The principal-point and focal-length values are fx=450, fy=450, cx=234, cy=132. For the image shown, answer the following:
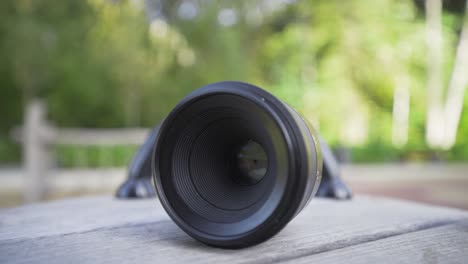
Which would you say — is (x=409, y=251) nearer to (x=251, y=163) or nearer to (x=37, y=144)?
(x=251, y=163)

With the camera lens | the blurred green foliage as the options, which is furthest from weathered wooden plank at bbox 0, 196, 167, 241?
the blurred green foliage

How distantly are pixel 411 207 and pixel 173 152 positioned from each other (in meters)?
0.90

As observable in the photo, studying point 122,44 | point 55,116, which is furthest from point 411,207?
point 55,116

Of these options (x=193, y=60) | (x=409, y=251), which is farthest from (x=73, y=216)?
(x=193, y=60)

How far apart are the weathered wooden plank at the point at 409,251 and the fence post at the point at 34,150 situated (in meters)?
6.02

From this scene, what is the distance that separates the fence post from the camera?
618 centimetres

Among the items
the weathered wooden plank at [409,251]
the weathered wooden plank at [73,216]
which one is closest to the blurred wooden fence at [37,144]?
the weathered wooden plank at [73,216]

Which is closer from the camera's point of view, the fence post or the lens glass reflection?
the lens glass reflection

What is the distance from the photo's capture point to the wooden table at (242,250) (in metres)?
0.84

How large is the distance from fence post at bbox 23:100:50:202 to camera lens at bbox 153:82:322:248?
5786 millimetres

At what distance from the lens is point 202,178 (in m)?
1.00

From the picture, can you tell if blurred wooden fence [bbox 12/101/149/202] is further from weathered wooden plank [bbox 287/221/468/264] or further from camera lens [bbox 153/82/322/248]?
weathered wooden plank [bbox 287/221/468/264]

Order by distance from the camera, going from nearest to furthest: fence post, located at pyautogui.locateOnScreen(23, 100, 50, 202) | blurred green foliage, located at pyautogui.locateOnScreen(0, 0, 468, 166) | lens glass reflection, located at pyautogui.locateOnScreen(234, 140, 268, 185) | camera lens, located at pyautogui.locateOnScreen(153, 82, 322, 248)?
camera lens, located at pyautogui.locateOnScreen(153, 82, 322, 248) < lens glass reflection, located at pyautogui.locateOnScreen(234, 140, 268, 185) < fence post, located at pyautogui.locateOnScreen(23, 100, 50, 202) < blurred green foliage, located at pyautogui.locateOnScreen(0, 0, 468, 166)

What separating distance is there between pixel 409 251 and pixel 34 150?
615 cm
